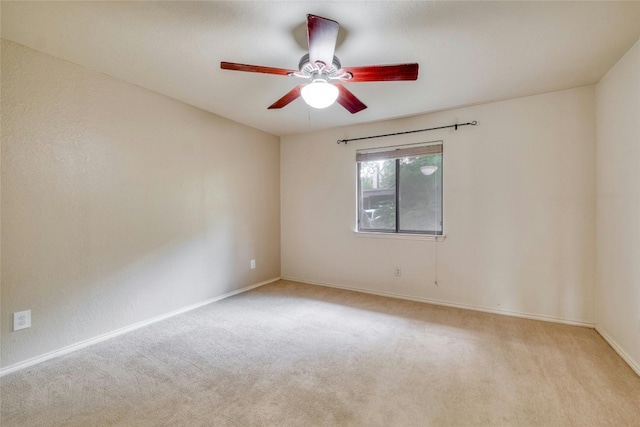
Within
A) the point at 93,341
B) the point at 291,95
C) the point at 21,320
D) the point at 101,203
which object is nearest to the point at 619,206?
the point at 291,95

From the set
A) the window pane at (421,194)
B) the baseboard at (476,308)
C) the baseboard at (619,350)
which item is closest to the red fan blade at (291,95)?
the window pane at (421,194)

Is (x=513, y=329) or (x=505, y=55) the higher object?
(x=505, y=55)

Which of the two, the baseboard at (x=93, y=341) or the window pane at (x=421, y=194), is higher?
the window pane at (x=421, y=194)

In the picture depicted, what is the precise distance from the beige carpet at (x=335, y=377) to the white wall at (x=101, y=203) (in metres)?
0.36

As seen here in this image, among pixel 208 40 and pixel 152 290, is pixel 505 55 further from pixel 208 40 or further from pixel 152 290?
pixel 152 290

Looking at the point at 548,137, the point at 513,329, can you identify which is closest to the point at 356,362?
the point at 513,329

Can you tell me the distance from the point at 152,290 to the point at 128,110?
1.77 m

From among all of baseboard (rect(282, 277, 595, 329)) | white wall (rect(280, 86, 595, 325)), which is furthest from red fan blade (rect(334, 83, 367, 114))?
baseboard (rect(282, 277, 595, 329))

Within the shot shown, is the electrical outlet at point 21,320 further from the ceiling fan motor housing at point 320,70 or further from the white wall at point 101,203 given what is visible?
the ceiling fan motor housing at point 320,70

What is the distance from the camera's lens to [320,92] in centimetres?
182

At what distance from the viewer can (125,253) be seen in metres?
2.62

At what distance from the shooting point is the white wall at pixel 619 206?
2.00m

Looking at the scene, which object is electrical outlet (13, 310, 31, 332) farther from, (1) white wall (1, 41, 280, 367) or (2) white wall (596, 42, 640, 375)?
(2) white wall (596, 42, 640, 375)

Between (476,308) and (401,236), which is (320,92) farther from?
(476,308)
